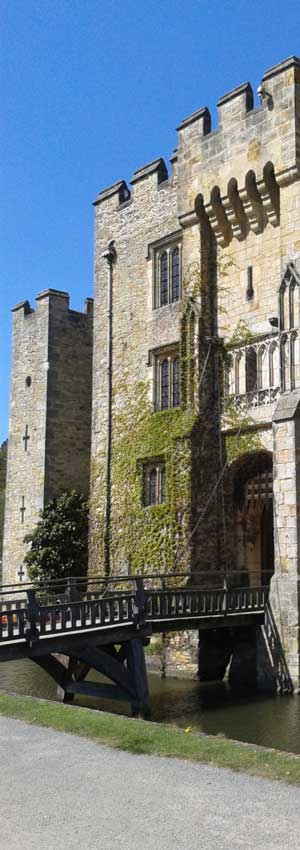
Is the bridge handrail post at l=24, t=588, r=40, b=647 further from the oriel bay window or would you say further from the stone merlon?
the stone merlon

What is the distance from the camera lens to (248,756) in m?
8.62

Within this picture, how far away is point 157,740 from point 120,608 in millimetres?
6638

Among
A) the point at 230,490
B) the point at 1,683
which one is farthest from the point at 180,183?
the point at 1,683

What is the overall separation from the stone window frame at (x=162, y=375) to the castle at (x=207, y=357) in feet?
0.13

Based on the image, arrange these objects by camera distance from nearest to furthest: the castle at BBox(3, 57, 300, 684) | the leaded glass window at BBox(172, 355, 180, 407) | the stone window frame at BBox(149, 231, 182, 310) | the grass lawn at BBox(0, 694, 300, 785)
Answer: the grass lawn at BBox(0, 694, 300, 785)
the castle at BBox(3, 57, 300, 684)
the leaded glass window at BBox(172, 355, 180, 407)
the stone window frame at BBox(149, 231, 182, 310)

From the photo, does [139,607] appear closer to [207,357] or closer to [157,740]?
[157,740]

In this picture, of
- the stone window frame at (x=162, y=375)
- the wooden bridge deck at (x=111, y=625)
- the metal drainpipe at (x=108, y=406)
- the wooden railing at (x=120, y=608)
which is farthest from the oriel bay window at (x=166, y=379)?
the wooden bridge deck at (x=111, y=625)

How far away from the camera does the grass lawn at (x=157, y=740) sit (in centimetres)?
823

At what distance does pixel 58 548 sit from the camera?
2778 cm

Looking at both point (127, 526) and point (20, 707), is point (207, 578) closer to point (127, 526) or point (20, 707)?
point (127, 526)

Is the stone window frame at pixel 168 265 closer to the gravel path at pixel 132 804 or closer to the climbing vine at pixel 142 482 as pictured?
the climbing vine at pixel 142 482

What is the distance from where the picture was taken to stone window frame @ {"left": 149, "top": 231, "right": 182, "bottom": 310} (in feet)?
77.1

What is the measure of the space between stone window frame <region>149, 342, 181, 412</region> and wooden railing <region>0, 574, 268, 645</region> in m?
5.30

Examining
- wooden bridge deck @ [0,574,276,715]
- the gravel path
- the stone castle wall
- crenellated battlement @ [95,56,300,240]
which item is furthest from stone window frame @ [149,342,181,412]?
the gravel path
